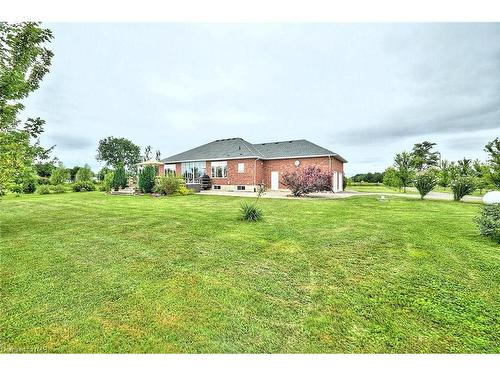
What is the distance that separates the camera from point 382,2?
370cm

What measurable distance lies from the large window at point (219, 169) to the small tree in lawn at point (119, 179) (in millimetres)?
8796

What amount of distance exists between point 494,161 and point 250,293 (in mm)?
17889

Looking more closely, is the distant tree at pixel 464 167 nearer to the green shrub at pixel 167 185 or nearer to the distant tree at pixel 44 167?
the green shrub at pixel 167 185

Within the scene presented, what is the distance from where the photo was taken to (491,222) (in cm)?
561

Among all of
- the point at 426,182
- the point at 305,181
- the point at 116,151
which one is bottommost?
the point at 426,182

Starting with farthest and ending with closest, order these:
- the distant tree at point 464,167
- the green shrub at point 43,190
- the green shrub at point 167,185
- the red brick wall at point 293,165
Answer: the distant tree at point 464,167, the green shrub at point 43,190, the red brick wall at point 293,165, the green shrub at point 167,185

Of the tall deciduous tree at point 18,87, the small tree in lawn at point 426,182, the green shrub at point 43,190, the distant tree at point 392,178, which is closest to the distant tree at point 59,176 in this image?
the green shrub at point 43,190

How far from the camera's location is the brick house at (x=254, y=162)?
71.6ft

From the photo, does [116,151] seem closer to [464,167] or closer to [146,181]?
[146,181]

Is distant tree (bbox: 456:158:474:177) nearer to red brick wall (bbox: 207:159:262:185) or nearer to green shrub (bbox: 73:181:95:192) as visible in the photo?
red brick wall (bbox: 207:159:262:185)

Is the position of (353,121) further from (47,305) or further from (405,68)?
(47,305)

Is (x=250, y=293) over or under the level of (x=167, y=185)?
under

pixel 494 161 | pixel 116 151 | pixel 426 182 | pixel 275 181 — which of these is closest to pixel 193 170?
pixel 275 181
